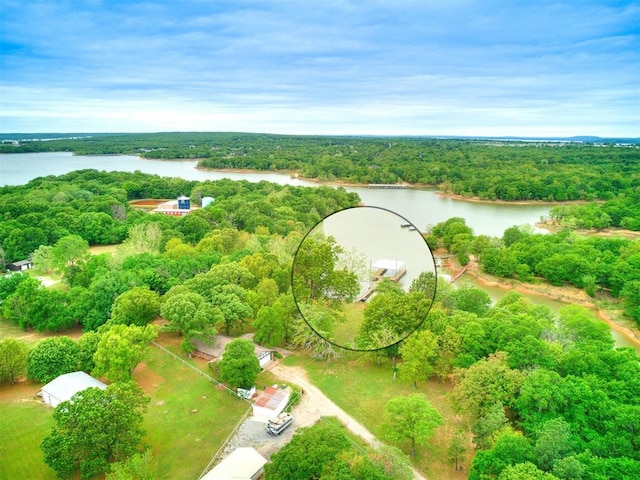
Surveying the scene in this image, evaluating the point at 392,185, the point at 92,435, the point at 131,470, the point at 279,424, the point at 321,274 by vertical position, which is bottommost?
the point at 279,424

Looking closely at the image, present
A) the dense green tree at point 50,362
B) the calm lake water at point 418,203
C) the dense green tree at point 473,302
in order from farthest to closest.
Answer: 1. the calm lake water at point 418,203
2. the dense green tree at point 473,302
3. the dense green tree at point 50,362

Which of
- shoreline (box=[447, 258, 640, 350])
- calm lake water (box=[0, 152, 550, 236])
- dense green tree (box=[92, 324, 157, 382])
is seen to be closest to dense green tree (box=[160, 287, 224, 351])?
dense green tree (box=[92, 324, 157, 382])

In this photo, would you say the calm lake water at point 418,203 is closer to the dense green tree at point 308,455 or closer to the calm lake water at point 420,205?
the calm lake water at point 420,205

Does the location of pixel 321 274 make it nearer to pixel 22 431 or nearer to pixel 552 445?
pixel 552 445

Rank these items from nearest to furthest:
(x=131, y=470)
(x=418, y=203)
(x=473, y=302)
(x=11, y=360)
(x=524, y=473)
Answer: (x=524, y=473), (x=131, y=470), (x=11, y=360), (x=473, y=302), (x=418, y=203)

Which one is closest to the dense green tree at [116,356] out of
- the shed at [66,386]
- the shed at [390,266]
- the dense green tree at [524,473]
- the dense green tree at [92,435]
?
the shed at [66,386]

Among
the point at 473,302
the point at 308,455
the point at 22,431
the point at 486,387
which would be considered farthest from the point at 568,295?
the point at 22,431
